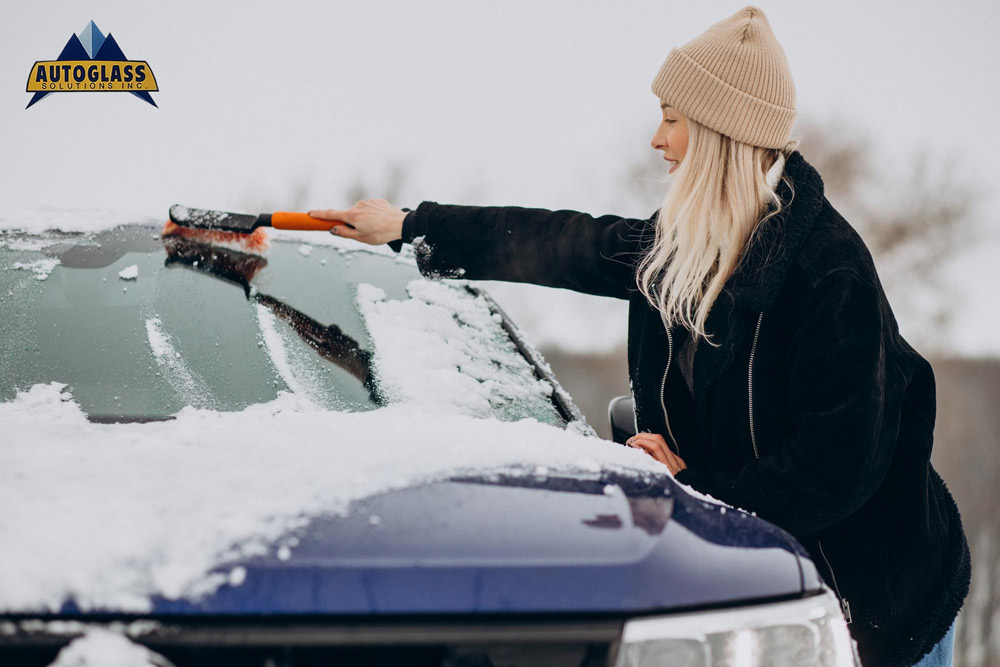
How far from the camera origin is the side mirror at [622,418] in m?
2.10

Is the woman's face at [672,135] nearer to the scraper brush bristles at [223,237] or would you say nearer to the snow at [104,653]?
the scraper brush bristles at [223,237]

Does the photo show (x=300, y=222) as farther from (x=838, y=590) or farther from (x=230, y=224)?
(x=838, y=590)

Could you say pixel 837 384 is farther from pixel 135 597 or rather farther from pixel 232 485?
pixel 135 597

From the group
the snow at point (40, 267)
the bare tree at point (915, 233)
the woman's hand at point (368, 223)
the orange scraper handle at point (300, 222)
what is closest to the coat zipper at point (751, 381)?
the woman's hand at point (368, 223)

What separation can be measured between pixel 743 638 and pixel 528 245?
4.02 feet

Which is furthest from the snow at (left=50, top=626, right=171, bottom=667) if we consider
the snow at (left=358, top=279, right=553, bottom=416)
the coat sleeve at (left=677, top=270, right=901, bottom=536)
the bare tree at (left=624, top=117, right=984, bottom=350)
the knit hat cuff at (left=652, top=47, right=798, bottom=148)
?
the bare tree at (left=624, top=117, right=984, bottom=350)

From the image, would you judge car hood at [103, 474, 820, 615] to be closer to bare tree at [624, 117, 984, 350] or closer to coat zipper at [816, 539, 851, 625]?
coat zipper at [816, 539, 851, 625]

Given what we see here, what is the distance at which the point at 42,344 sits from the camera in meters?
1.72

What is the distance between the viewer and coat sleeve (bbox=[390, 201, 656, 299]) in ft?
6.46

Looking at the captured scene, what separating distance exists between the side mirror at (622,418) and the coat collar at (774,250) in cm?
55

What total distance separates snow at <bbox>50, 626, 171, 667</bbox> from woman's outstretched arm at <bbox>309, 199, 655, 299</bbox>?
4.36 feet

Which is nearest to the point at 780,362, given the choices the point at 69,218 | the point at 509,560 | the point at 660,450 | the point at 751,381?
the point at 751,381

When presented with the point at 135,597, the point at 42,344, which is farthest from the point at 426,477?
the point at 42,344

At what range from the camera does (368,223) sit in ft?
6.98
